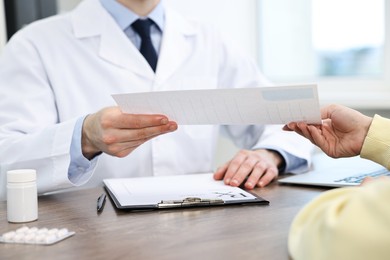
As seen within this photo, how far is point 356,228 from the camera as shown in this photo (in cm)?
51

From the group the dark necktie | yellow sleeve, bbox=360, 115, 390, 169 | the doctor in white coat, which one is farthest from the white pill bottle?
the dark necktie

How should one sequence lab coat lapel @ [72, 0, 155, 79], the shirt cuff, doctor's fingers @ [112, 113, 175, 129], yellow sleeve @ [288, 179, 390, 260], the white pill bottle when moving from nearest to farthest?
1. yellow sleeve @ [288, 179, 390, 260]
2. the white pill bottle
3. doctor's fingers @ [112, 113, 175, 129]
4. the shirt cuff
5. lab coat lapel @ [72, 0, 155, 79]

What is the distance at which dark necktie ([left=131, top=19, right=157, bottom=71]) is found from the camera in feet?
5.00

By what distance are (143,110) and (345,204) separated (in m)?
0.48

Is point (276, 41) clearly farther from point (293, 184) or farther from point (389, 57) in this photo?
point (293, 184)

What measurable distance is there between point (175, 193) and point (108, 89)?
21.0 inches

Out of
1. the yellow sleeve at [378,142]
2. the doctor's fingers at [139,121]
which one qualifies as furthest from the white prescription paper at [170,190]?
the yellow sleeve at [378,142]

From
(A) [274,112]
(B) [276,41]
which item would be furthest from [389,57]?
(A) [274,112]

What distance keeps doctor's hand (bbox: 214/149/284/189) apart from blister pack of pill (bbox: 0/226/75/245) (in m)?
0.43

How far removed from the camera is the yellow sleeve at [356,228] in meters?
0.50

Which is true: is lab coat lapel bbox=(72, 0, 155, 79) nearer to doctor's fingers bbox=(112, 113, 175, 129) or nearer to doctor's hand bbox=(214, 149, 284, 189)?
doctor's hand bbox=(214, 149, 284, 189)

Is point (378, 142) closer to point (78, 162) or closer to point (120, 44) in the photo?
point (78, 162)

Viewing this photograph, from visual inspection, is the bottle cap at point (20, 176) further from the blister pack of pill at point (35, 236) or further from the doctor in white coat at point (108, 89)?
the doctor in white coat at point (108, 89)

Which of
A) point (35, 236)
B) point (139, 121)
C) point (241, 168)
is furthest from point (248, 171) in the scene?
point (35, 236)
